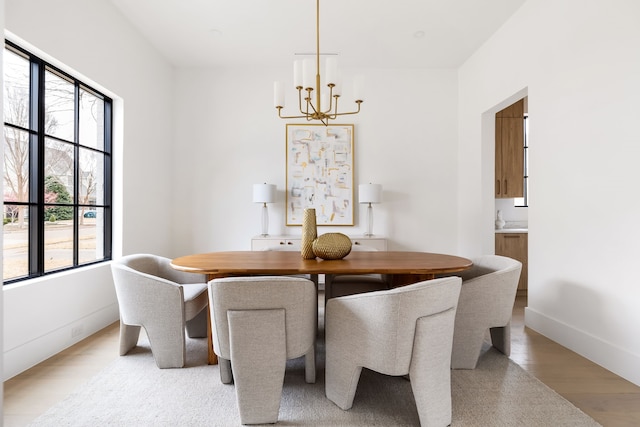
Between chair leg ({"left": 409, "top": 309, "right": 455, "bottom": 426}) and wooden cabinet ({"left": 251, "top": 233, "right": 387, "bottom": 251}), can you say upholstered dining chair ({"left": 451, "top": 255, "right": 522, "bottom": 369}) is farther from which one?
wooden cabinet ({"left": 251, "top": 233, "right": 387, "bottom": 251})

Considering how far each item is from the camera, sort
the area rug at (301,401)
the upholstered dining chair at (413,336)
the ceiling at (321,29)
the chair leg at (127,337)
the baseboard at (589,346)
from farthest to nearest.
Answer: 1. the ceiling at (321,29)
2. the chair leg at (127,337)
3. the baseboard at (589,346)
4. the area rug at (301,401)
5. the upholstered dining chair at (413,336)

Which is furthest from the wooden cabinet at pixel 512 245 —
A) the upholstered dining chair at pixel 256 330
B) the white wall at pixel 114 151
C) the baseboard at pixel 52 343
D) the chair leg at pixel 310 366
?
the baseboard at pixel 52 343

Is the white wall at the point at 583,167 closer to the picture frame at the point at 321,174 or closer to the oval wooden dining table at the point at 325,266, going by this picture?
the oval wooden dining table at the point at 325,266

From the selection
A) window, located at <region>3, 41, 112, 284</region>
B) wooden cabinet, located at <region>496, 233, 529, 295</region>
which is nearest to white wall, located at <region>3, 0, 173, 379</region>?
window, located at <region>3, 41, 112, 284</region>

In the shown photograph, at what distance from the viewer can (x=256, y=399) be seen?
1.64 meters

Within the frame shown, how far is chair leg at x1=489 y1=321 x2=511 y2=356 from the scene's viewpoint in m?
2.47

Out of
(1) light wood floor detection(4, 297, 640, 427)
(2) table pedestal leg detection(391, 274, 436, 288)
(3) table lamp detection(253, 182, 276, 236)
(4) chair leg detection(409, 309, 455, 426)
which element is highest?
(3) table lamp detection(253, 182, 276, 236)

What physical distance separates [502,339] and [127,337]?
2.76 m

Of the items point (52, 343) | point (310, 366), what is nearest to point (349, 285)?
point (310, 366)

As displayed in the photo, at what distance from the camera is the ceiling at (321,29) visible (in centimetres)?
321

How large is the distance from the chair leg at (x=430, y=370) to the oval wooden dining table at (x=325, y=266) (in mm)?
491

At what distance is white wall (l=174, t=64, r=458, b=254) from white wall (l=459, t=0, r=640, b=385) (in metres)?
1.23

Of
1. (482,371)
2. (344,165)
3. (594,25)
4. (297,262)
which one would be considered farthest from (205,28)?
(482,371)

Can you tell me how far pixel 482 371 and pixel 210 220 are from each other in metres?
3.61
